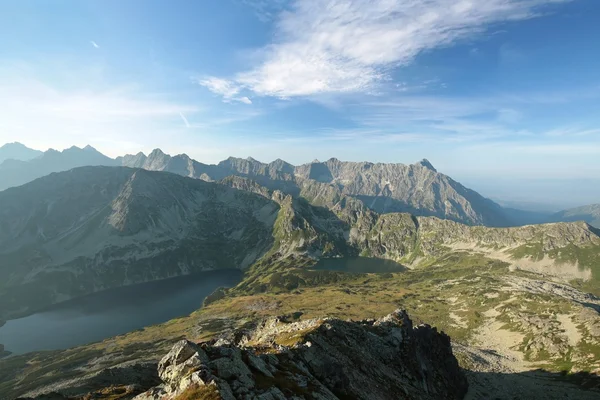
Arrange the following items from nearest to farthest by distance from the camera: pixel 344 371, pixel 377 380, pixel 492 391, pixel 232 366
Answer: pixel 232 366 < pixel 344 371 < pixel 377 380 < pixel 492 391

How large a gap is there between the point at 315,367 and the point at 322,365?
3.95ft

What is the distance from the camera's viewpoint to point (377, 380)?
2127 inches

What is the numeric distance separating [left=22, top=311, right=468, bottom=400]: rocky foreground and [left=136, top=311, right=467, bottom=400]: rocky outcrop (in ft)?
0.29

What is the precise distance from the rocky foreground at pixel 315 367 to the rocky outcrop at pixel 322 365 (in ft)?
0.29

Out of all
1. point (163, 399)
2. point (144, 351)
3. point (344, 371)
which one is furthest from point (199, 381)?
point (144, 351)

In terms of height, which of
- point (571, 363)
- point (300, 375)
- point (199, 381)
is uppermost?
point (199, 381)

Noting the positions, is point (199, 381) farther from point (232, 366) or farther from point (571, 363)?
point (571, 363)

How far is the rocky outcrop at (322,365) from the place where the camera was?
32188 millimetres

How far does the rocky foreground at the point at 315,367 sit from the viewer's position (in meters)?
32.1

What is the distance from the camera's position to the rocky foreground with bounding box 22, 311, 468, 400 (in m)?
32.1

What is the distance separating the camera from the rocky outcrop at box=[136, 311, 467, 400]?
32188 millimetres

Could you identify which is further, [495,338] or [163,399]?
[495,338]

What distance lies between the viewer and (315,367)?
46125mm

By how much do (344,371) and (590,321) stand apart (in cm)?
16812
